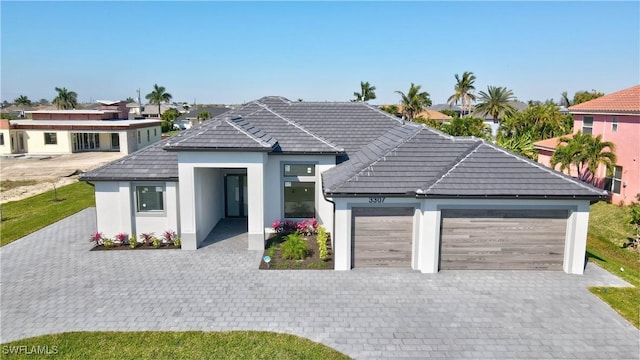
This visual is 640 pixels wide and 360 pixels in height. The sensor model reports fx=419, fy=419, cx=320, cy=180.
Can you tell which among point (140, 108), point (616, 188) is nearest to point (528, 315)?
point (616, 188)

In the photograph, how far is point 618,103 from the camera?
2303 cm

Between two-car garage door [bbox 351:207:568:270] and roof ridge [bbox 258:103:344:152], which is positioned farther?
roof ridge [bbox 258:103:344:152]

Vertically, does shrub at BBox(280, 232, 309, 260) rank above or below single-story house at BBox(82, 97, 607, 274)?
below

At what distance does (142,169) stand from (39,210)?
10195 mm

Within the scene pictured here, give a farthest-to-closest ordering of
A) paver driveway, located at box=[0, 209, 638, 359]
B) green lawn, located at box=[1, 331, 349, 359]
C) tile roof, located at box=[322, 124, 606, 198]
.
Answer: tile roof, located at box=[322, 124, 606, 198] → paver driveway, located at box=[0, 209, 638, 359] → green lawn, located at box=[1, 331, 349, 359]

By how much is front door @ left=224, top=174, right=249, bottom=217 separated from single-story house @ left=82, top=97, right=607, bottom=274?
1323mm

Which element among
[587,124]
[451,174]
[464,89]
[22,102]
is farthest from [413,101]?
[22,102]

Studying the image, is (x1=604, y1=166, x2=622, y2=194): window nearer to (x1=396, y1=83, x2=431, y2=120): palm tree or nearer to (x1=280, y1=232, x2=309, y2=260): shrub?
(x1=280, y1=232, x2=309, y2=260): shrub

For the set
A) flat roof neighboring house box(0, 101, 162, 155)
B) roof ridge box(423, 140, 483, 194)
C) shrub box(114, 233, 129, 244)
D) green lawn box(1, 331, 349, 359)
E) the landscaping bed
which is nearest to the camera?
green lawn box(1, 331, 349, 359)

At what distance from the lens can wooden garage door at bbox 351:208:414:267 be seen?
490 inches

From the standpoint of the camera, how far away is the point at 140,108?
3939 inches

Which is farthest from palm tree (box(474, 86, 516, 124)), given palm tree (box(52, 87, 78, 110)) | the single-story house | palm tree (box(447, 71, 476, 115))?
palm tree (box(52, 87, 78, 110))

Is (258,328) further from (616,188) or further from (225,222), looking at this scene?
(616,188)

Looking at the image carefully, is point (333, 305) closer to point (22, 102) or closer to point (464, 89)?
point (464, 89)
